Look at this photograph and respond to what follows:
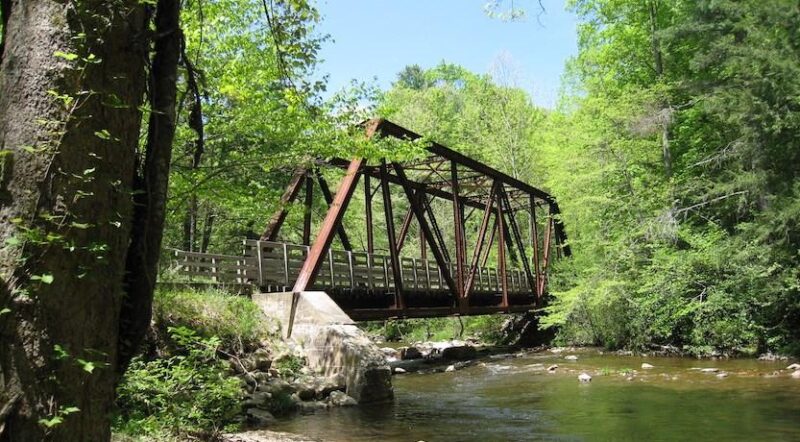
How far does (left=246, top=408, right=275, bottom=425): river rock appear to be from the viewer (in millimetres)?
9266

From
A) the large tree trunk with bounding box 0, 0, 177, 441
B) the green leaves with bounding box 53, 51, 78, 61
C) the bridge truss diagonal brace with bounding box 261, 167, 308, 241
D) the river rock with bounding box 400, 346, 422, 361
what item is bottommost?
the river rock with bounding box 400, 346, 422, 361

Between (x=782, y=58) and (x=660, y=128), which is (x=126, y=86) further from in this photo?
(x=660, y=128)

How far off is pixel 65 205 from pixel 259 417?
26.6ft

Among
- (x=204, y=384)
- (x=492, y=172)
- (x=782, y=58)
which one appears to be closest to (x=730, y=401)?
(x=204, y=384)

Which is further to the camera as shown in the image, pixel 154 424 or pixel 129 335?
pixel 154 424

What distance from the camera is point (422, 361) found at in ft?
70.0

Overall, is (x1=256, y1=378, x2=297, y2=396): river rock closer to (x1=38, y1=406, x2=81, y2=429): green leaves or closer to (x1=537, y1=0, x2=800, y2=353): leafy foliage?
(x1=38, y1=406, x2=81, y2=429): green leaves

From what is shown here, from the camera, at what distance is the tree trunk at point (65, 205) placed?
6.18 ft

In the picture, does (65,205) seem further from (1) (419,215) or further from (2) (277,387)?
(1) (419,215)

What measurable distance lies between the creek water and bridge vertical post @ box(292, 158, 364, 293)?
334 cm

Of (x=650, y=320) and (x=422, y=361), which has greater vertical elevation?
(x=650, y=320)

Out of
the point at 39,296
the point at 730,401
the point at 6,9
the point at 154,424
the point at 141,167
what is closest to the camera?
the point at 39,296

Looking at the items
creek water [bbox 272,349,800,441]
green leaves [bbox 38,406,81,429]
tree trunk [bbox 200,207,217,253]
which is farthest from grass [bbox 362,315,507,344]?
green leaves [bbox 38,406,81,429]

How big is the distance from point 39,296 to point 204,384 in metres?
5.15
